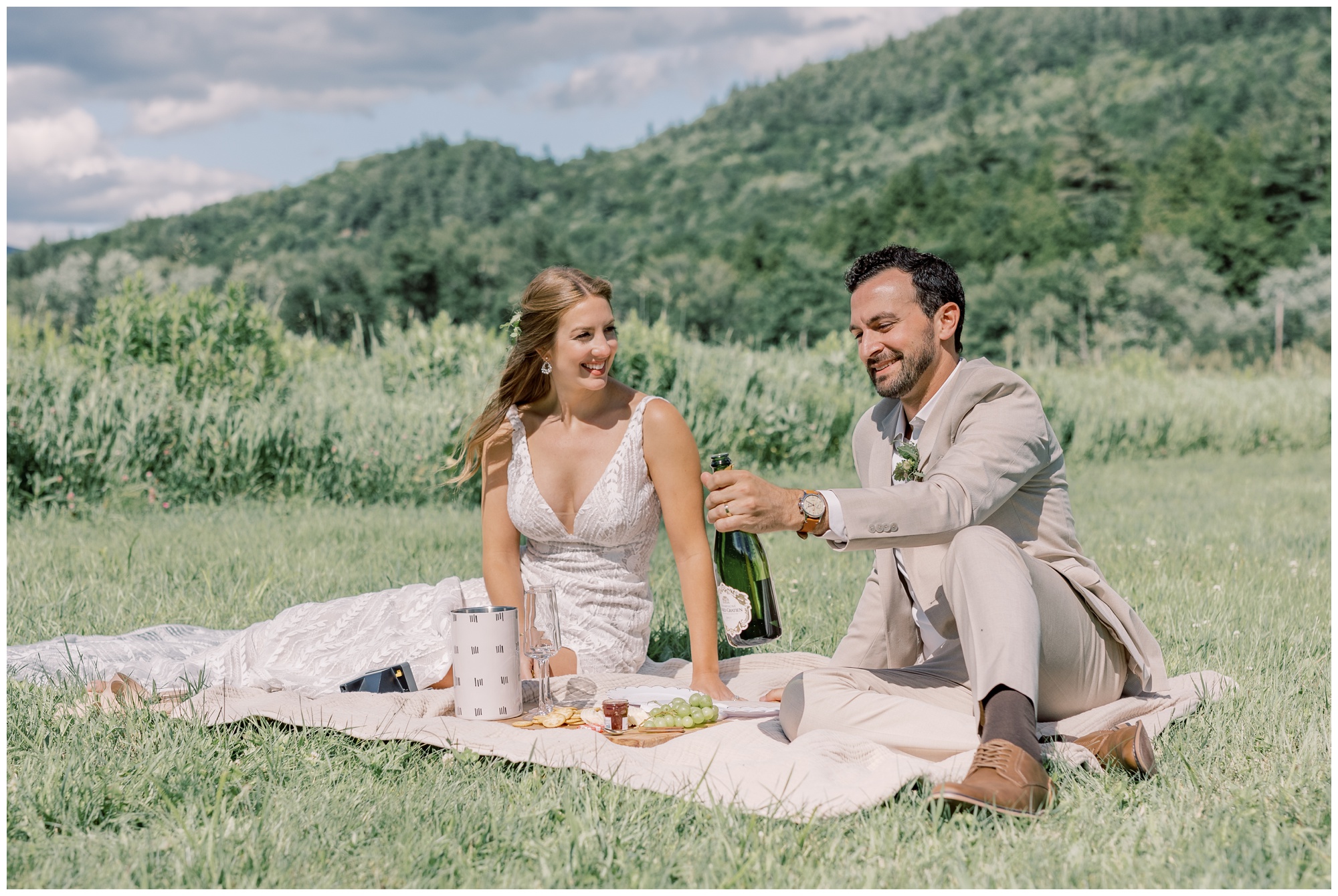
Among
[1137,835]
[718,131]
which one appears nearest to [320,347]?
[1137,835]

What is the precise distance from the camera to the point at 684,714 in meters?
3.87

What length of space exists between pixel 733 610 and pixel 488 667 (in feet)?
2.95

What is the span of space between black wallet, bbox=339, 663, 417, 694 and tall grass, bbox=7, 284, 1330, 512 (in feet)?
14.1

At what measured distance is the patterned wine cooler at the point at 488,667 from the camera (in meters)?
3.77

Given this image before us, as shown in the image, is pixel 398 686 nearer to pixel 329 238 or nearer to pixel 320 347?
pixel 320 347

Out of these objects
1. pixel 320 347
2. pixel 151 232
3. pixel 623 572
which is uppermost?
pixel 151 232

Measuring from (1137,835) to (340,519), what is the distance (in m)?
7.35

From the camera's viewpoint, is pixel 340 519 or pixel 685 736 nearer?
pixel 685 736

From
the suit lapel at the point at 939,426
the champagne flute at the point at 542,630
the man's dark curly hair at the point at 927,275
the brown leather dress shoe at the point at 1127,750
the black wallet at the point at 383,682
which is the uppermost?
the man's dark curly hair at the point at 927,275

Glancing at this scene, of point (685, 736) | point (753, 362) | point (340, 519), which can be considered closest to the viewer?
point (685, 736)

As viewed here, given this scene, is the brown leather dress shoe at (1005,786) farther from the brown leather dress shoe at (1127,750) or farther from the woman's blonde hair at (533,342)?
the woman's blonde hair at (533,342)

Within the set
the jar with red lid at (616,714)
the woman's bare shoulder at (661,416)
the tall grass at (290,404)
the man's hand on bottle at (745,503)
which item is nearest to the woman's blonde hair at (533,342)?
the woman's bare shoulder at (661,416)

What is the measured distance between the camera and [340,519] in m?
8.98

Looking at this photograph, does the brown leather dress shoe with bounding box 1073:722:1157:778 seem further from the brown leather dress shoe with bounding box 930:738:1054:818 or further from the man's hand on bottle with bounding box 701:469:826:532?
the man's hand on bottle with bounding box 701:469:826:532
